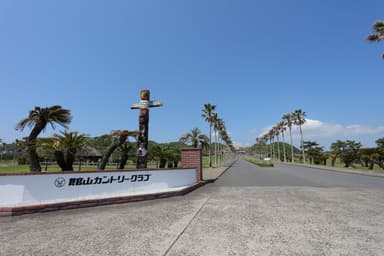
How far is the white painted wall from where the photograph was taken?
5992 millimetres

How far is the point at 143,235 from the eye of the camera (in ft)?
14.0

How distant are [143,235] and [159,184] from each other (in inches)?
179

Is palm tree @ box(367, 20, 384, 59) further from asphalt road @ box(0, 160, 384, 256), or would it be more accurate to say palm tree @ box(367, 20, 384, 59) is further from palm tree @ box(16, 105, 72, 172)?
palm tree @ box(16, 105, 72, 172)

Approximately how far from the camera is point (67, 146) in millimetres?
10648

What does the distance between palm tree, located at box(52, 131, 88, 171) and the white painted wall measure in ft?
12.3

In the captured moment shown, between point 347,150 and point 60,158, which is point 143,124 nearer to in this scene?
point 60,158

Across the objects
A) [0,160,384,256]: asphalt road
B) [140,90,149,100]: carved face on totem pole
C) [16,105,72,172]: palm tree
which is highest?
[140,90,149,100]: carved face on totem pole

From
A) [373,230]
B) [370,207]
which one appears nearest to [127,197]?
[373,230]

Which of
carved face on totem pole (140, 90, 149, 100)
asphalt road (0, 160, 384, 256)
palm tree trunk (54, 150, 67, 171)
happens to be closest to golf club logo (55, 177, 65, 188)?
asphalt road (0, 160, 384, 256)

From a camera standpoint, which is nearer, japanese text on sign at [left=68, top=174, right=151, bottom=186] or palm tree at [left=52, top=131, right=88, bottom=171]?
japanese text on sign at [left=68, top=174, right=151, bottom=186]

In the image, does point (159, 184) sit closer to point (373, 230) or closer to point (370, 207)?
point (373, 230)

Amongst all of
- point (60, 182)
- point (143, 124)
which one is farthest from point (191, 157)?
point (60, 182)

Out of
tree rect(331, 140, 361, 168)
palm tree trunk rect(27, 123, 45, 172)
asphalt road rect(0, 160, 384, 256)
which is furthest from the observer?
tree rect(331, 140, 361, 168)

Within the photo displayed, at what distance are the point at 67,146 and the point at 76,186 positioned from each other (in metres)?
4.70
